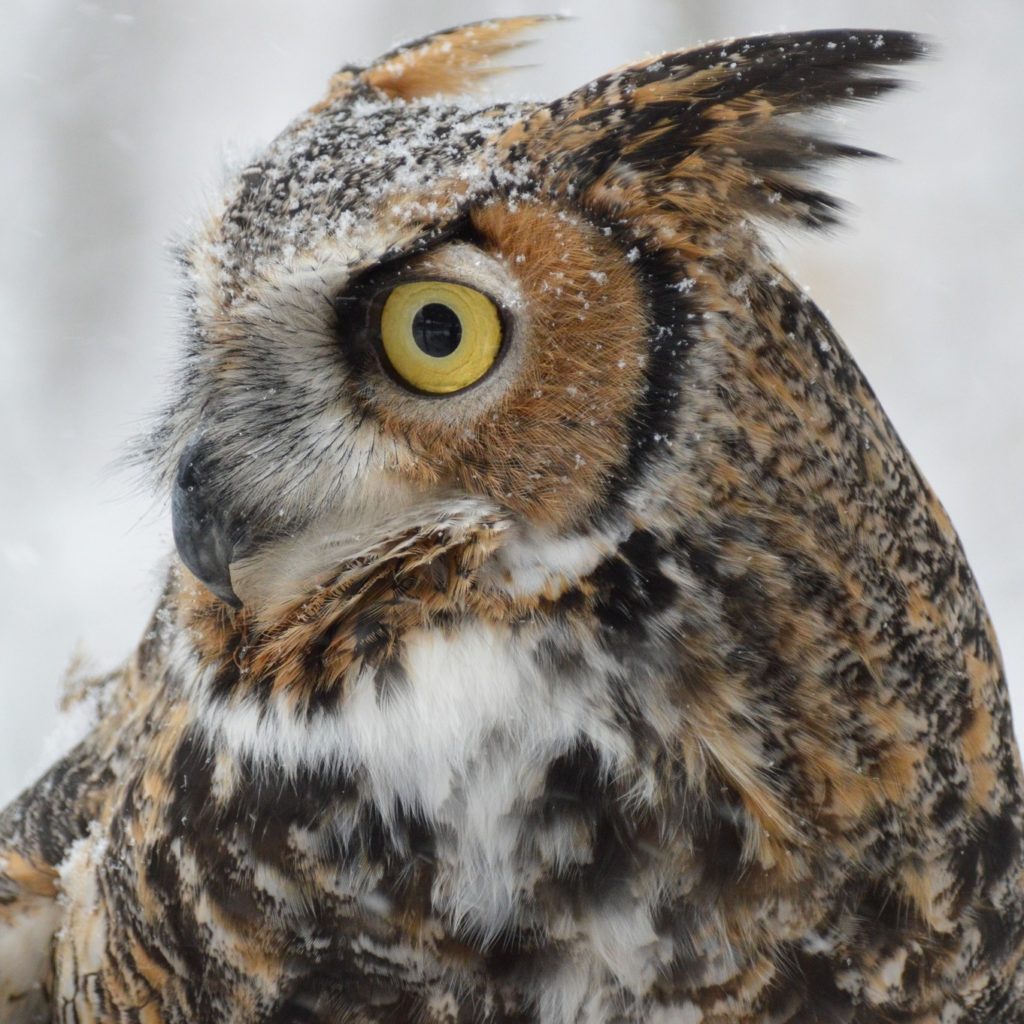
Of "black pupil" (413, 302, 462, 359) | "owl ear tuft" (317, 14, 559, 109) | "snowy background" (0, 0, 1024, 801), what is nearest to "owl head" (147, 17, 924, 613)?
"black pupil" (413, 302, 462, 359)

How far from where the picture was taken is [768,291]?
120 centimetres

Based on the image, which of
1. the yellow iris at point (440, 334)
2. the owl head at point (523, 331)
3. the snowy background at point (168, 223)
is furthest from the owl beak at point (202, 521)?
the snowy background at point (168, 223)

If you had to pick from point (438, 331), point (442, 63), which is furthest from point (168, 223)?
point (438, 331)

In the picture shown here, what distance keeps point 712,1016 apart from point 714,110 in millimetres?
922

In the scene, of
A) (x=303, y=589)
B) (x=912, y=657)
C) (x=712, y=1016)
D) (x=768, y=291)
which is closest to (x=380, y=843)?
(x=303, y=589)

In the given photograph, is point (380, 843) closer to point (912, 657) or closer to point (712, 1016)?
point (712, 1016)

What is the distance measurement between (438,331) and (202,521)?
1.09ft

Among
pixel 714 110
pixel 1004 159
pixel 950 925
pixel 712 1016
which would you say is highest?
pixel 1004 159

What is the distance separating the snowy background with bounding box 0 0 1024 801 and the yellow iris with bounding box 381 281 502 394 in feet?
12.4

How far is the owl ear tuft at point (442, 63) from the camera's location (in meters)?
1.57

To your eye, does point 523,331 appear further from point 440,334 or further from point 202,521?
point 202,521

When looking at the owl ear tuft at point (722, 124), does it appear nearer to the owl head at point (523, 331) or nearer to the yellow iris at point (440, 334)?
the owl head at point (523, 331)

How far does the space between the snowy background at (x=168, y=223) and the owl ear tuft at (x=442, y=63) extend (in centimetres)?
320

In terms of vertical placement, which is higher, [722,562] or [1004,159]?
[1004,159]
